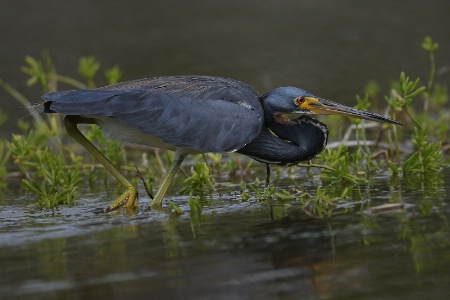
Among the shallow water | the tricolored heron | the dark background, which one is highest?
the dark background

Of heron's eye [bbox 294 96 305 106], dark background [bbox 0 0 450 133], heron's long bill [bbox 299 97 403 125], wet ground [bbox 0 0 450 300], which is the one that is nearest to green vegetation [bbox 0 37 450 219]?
wet ground [bbox 0 0 450 300]

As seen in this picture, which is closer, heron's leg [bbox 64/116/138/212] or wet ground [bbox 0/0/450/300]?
wet ground [bbox 0/0/450/300]

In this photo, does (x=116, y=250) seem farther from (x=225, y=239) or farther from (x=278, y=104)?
(x=278, y=104)

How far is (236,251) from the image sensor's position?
5.54 metres

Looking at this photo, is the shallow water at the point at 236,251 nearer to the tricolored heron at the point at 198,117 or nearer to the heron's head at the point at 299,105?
the tricolored heron at the point at 198,117

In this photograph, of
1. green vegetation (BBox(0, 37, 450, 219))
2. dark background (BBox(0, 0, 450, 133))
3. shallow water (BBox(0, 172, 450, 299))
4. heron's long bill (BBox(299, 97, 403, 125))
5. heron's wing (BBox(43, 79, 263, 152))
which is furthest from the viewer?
dark background (BBox(0, 0, 450, 133))

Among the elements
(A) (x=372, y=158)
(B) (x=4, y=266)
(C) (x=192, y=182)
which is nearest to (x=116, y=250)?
(B) (x=4, y=266)

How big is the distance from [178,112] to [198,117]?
5.9 inches

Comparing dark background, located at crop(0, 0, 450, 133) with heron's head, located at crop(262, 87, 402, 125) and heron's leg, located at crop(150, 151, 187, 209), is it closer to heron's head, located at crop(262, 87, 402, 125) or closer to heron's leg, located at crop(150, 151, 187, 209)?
heron's head, located at crop(262, 87, 402, 125)

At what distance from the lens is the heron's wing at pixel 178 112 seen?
6.78m

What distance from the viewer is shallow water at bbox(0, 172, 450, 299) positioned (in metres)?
4.79

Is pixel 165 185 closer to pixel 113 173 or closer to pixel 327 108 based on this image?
pixel 113 173

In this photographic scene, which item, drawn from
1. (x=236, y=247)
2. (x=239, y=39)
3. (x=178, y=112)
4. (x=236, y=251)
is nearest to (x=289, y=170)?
(x=178, y=112)

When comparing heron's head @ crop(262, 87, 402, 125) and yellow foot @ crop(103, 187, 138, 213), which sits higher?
heron's head @ crop(262, 87, 402, 125)
